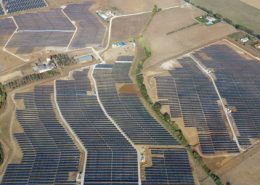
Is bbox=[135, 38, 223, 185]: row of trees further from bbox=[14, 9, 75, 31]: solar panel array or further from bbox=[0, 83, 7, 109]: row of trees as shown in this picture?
bbox=[14, 9, 75, 31]: solar panel array

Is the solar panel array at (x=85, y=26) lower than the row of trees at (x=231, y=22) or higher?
lower

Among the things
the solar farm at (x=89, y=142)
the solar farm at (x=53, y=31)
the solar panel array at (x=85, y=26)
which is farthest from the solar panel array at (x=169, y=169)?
the solar panel array at (x=85, y=26)

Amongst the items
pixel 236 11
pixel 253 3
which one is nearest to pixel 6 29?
pixel 236 11

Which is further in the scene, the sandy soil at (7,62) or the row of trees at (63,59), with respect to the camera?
the row of trees at (63,59)

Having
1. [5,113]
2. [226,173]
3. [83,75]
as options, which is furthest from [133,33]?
[226,173]

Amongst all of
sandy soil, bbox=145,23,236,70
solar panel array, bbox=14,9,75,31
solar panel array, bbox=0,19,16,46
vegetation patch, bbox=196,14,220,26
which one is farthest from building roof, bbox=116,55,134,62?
solar panel array, bbox=0,19,16,46

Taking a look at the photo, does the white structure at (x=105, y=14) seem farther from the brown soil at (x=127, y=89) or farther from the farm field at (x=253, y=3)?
the farm field at (x=253, y=3)

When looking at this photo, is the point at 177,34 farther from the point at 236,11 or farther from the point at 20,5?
the point at 20,5
